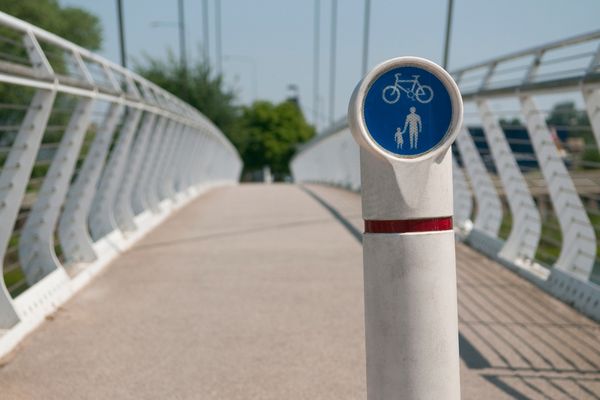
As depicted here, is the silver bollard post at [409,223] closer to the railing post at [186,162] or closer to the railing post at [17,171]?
the railing post at [17,171]

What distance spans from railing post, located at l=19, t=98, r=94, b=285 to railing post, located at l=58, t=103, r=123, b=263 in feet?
2.48

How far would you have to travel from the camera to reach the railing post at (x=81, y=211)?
6.34 metres

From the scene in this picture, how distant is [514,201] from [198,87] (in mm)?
41275

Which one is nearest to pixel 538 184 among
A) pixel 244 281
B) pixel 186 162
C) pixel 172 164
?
pixel 244 281

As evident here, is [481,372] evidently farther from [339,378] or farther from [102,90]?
[102,90]

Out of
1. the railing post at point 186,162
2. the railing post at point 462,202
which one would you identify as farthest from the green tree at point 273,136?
the railing post at point 462,202

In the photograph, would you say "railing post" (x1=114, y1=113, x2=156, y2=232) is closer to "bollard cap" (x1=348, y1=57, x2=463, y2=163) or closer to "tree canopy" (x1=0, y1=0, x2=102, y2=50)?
"bollard cap" (x1=348, y1=57, x2=463, y2=163)

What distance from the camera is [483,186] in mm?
7879

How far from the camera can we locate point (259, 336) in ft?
15.3

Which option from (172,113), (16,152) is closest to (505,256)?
(16,152)

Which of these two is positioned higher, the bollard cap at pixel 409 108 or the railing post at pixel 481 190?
the bollard cap at pixel 409 108

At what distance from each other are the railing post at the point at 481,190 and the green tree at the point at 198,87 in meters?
37.0

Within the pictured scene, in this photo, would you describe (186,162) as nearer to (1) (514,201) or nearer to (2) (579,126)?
(1) (514,201)

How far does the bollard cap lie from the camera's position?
8.36 ft
